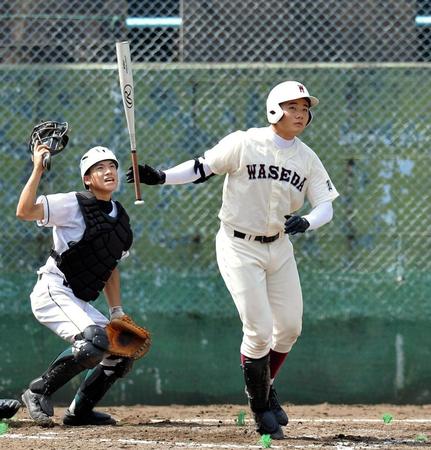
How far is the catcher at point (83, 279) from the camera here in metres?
6.25

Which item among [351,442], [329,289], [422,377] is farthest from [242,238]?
[422,377]

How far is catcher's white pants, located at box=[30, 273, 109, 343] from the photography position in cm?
631

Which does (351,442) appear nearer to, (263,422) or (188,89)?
(263,422)

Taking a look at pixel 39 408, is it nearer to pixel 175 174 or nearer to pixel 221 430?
pixel 221 430

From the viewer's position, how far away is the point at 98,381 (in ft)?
21.4

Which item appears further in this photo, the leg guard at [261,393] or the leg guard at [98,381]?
the leg guard at [98,381]

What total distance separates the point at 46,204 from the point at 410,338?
3189mm

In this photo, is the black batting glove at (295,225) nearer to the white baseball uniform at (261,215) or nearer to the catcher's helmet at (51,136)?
the white baseball uniform at (261,215)

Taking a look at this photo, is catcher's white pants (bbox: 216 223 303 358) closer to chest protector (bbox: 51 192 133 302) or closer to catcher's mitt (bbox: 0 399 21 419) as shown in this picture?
chest protector (bbox: 51 192 133 302)

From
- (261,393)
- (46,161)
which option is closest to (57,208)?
(46,161)

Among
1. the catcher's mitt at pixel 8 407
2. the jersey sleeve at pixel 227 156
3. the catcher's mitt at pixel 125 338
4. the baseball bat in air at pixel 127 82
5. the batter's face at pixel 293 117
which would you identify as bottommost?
the catcher's mitt at pixel 8 407

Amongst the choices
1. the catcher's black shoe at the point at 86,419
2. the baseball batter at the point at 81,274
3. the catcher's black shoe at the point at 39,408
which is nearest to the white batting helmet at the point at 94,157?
the baseball batter at the point at 81,274

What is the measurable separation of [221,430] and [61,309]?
3.85 ft

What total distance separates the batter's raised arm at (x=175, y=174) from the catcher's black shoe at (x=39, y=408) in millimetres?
1388
